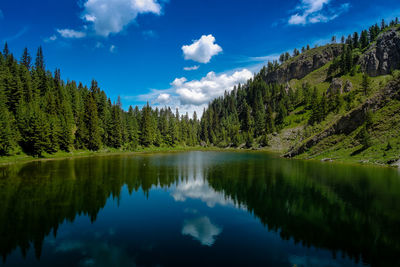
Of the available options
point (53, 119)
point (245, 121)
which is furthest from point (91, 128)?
point (245, 121)

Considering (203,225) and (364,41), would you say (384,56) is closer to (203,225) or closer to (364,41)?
(364,41)

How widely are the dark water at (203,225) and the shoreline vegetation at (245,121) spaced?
108 ft

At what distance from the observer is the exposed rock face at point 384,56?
6137 inches

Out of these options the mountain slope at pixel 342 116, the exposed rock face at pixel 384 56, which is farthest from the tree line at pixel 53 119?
the exposed rock face at pixel 384 56

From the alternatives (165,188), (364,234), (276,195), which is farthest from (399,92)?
(165,188)

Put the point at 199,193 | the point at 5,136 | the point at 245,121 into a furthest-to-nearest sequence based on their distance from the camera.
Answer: the point at 245,121 → the point at 5,136 → the point at 199,193

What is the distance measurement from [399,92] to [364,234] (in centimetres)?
6180

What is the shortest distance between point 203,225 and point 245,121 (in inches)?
6585

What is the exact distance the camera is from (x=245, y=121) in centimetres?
18062

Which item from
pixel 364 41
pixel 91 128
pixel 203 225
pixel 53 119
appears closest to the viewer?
pixel 203 225

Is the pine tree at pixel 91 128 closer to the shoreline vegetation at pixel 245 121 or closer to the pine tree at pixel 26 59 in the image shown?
the shoreline vegetation at pixel 245 121

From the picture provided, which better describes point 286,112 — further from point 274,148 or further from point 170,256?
point 170,256

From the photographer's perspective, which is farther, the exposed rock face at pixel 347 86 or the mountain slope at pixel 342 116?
the exposed rock face at pixel 347 86

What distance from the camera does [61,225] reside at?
17969 millimetres
